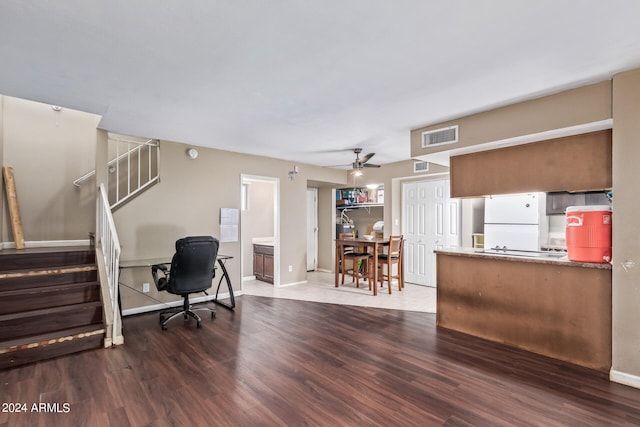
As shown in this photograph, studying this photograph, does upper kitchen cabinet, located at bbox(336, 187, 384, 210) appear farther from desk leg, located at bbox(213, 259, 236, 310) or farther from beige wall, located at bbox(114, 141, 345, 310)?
desk leg, located at bbox(213, 259, 236, 310)

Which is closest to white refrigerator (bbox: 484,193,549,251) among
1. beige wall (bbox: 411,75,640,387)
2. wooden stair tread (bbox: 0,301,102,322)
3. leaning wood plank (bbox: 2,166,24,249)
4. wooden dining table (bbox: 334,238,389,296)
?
wooden dining table (bbox: 334,238,389,296)

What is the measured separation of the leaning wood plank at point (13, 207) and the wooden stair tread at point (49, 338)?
1855mm

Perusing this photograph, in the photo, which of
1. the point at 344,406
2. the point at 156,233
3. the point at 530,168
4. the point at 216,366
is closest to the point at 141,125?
the point at 156,233

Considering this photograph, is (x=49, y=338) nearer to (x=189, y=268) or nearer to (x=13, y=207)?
(x=189, y=268)

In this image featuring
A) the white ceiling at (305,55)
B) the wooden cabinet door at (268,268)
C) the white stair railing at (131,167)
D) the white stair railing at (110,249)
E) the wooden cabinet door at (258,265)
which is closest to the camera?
the white ceiling at (305,55)

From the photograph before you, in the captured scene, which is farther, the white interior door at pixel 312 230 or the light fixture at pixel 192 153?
the white interior door at pixel 312 230

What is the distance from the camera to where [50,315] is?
296 cm

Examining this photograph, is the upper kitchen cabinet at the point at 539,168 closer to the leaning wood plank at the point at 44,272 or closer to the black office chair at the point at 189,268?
the black office chair at the point at 189,268

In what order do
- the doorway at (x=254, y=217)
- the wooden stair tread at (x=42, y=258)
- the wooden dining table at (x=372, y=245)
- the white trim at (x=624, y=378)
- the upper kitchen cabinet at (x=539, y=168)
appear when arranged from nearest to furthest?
the white trim at (x=624, y=378), the upper kitchen cabinet at (x=539, y=168), the wooden stair tread at (x=42, y=258), the wooden dining table at (x=372, y=245), the doorway at (x=254, y=217)

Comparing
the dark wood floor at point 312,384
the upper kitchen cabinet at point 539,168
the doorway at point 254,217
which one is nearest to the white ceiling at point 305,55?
the upper kitchen cabinet at point 539,168

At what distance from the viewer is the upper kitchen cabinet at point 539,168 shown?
110 inches

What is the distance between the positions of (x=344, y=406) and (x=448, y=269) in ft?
7.25

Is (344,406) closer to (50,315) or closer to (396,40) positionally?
(396,40)

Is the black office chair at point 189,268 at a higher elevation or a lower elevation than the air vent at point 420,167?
lower
